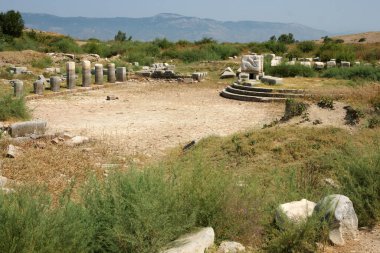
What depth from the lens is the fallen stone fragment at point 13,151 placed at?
9.12 meters

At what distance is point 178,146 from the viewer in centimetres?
1118

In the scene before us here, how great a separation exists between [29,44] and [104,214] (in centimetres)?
3705

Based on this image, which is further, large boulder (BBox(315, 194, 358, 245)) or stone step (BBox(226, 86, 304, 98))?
stone step (BBox(226, 86, 304, 98))

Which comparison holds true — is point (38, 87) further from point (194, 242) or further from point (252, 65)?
point (194, 242)

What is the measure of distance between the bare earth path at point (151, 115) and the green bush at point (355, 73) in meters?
5.54

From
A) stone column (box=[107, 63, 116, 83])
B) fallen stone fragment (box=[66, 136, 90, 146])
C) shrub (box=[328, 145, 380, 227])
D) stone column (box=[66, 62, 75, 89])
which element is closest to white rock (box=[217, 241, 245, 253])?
shrub (box=[328, 145, 380, 227])

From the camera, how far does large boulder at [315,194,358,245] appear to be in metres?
5.05

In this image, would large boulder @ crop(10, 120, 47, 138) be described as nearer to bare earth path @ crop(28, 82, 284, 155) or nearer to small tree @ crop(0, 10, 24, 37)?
bare earth path @ crop(28, 82, 284, 155)

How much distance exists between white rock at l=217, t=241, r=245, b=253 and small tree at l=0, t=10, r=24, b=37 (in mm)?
43324

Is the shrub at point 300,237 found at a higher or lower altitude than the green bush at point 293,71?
lower

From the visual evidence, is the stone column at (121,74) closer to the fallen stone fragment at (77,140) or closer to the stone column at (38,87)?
the stone column at (38,87)

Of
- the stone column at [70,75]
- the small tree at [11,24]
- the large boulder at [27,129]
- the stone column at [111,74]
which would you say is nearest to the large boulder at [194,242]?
the large boulder at [27,129]

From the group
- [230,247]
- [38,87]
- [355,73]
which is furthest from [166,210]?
[355,73]

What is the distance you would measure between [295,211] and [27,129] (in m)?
7.78
